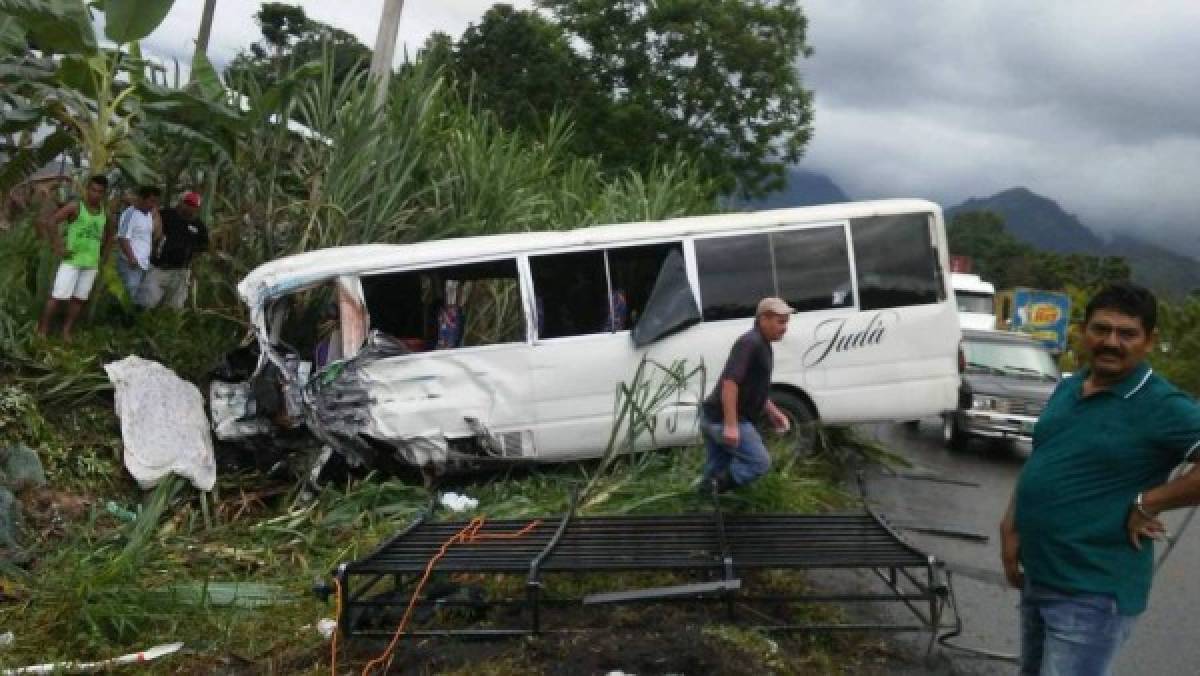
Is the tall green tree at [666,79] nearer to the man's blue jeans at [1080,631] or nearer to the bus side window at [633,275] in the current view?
the bus side window at [633,275]

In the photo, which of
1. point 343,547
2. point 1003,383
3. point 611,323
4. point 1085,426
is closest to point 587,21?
point 1003,383

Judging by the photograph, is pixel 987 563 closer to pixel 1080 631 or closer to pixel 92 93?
pixel 1080 631

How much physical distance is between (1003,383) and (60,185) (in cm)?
1051

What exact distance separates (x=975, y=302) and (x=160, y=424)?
2088 centimetres

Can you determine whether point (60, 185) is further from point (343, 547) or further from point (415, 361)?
point (343, 547)

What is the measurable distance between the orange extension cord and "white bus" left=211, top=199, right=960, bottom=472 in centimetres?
220

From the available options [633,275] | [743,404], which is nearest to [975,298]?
[633,275]

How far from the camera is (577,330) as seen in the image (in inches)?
326

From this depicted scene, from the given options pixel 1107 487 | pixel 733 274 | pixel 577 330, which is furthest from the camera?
pixel 733 274

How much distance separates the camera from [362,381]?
775cm

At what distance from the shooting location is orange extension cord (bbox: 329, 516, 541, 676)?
4.62 meters

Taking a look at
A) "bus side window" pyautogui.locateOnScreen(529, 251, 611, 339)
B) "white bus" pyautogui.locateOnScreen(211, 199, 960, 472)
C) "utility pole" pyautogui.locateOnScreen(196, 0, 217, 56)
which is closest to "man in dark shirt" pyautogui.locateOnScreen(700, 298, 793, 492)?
"white bus" pyautogui.locateOnScreen(211, 199, 960, 472)

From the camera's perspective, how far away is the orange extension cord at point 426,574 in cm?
462

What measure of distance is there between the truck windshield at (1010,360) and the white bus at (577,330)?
4735 millimetres
